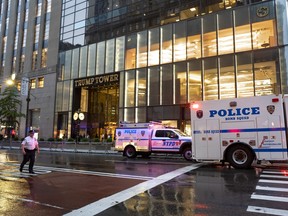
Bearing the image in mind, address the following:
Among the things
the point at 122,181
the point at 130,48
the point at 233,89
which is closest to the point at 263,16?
the point at 233,89

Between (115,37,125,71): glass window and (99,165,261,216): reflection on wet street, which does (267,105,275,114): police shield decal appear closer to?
(99,165,261,216): reflection on wet street

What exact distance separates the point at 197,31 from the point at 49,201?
25.4 meters

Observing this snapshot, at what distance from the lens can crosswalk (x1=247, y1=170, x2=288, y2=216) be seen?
5961 millimetres

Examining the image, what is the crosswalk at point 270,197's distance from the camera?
19.6 ft

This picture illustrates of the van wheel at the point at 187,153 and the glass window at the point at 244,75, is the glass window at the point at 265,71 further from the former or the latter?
the van wheel at the point at 187,153

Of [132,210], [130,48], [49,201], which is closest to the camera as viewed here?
[132,210]

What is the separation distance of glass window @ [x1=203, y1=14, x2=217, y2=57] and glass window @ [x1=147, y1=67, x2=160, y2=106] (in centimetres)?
565

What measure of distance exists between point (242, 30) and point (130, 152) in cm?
1553

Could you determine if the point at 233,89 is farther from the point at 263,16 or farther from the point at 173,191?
the point at 173,191

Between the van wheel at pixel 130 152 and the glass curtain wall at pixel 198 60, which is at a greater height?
the glass curtain wall at pixel 198 60

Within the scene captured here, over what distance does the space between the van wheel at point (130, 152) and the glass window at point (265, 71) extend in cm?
1209

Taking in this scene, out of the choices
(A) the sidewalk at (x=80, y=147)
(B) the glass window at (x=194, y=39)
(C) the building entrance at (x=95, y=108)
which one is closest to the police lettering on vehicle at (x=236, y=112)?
(A) the sidewalk at (x=80, y=147)

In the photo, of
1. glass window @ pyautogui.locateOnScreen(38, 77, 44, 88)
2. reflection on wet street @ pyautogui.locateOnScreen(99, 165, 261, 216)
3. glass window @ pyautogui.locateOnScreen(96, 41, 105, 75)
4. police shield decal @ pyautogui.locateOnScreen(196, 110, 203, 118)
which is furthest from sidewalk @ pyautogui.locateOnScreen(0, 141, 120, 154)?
reflection on wet street @ pyautogui.locateOnScreen(99, 165, 261, 216)

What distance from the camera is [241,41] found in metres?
26.3
